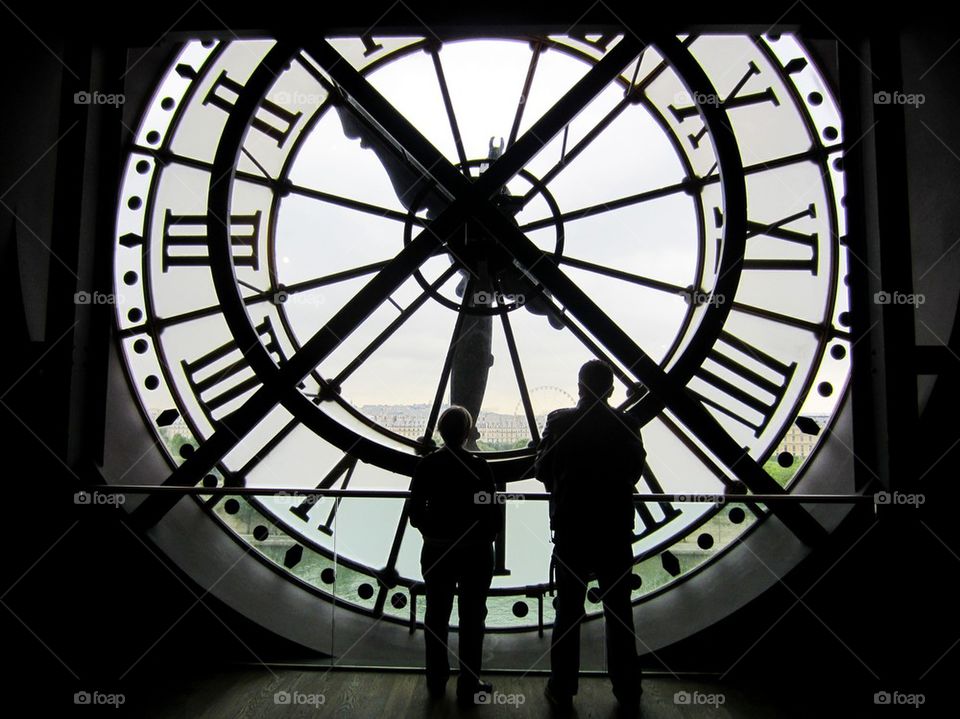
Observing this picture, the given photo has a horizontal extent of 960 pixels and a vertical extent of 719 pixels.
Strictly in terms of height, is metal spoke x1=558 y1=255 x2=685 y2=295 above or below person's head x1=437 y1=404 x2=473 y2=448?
above

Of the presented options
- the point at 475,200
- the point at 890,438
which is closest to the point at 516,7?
the point at 475,200

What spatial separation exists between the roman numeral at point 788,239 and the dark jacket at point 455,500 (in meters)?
2.13

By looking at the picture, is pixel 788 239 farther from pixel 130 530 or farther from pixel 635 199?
pixel 130 530

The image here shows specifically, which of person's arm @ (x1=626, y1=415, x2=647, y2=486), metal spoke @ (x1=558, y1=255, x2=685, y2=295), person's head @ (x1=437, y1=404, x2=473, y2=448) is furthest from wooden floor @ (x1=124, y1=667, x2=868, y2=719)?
metal spoke @ (x1=558, y1=255, x2=685, y2=295)

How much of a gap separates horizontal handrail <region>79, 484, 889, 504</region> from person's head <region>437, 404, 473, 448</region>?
0.26 m

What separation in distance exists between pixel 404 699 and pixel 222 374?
2099 millimetres

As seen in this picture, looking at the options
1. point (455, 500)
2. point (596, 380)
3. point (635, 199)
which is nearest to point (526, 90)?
point (635, 199)

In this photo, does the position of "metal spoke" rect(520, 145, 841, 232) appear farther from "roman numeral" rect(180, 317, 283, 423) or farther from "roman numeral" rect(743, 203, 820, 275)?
"roman numeral" rect(180, 317, 283, 423)

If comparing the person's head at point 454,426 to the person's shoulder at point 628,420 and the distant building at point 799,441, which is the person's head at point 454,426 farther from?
the distant building at point 799,441

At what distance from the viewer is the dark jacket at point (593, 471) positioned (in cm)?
219

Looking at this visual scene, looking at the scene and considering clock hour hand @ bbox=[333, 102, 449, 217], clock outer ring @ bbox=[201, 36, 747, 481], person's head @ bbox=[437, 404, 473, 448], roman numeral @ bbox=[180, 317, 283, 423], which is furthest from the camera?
roman numeral @ bbox=[180, 317, 283, 423]

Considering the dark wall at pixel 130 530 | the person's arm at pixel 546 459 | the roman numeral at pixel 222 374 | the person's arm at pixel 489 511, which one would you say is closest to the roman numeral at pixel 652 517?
the dark wall at pixel 130 530

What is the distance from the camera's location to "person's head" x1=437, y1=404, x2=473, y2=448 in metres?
2.31

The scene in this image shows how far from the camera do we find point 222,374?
3438mm
